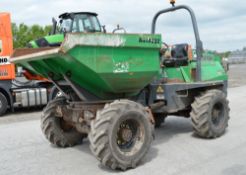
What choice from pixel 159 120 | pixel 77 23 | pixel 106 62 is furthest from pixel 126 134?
pixel 77 23

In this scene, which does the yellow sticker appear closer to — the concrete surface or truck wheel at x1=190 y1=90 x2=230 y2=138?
truck wheel at x1=190 y1=90 x2=230 y2=138

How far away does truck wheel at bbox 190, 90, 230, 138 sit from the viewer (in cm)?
663

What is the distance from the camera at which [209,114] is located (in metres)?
6.66

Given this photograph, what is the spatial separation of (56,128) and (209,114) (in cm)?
284

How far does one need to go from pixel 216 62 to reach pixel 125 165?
3.81 meters

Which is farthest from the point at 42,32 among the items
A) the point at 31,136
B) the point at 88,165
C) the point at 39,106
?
the point at 88,165

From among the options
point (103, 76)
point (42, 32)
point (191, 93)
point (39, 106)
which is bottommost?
point (39, 106)

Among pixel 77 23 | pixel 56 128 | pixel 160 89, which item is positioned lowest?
pixel 56 128

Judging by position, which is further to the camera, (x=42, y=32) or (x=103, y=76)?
(x=42, y=32)

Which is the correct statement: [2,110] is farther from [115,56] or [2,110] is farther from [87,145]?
[115,56]

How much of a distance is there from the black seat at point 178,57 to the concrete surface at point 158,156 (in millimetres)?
1469

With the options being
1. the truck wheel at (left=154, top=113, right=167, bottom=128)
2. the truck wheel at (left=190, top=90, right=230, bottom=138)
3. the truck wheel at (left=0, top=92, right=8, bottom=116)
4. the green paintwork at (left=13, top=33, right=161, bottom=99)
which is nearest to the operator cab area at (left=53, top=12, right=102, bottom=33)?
the green paintwork at (left=13, top=33, right=161, bottom=99)

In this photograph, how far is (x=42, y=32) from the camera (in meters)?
32.8

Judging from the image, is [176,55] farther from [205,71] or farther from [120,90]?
[120,90]
